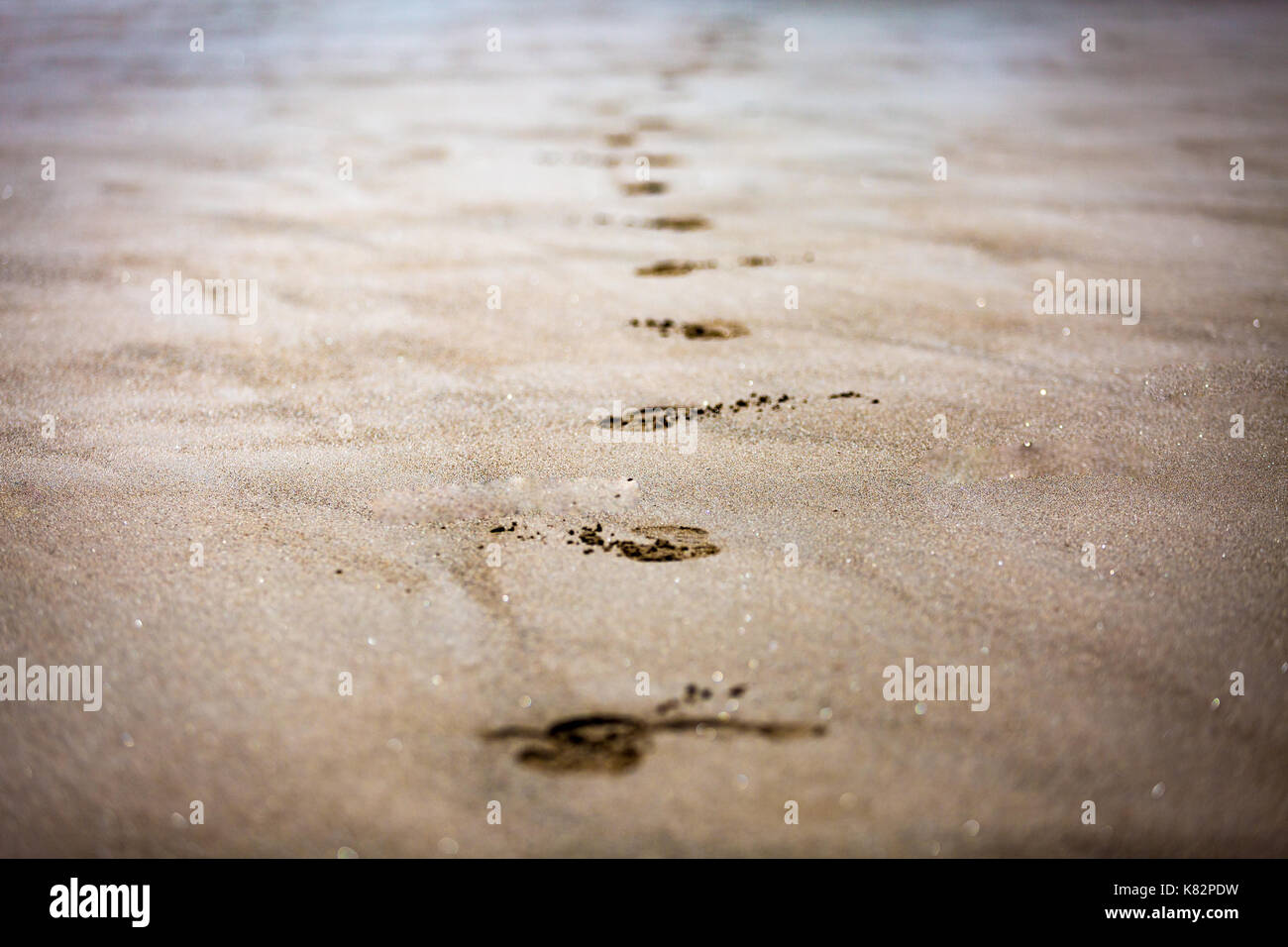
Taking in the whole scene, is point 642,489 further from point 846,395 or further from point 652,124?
point 652,124

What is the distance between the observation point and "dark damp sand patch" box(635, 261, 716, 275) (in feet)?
7.32

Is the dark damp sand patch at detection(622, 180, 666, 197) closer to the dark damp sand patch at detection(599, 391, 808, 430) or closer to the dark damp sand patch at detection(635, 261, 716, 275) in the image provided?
the dark damp sand patch at detection(635, 261, 716, 275)

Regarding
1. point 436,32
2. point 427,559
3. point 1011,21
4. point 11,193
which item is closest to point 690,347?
point 427,559

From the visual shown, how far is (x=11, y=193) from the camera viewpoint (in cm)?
267

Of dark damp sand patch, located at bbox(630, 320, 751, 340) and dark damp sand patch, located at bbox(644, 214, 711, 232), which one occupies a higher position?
dark damp sand patch, located at bbox(644, 214, 711, 232)

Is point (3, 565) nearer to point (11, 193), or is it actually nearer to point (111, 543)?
point (111, 543)

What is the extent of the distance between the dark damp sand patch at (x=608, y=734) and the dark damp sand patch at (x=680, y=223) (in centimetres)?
165

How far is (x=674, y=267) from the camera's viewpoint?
2.26 m

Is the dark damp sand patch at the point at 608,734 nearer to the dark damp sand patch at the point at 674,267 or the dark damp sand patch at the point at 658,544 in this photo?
the dark damp sand patch at the point at 658,544

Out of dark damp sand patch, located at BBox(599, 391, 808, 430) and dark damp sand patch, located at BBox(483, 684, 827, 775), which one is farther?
dark damp sand patch, located at BBox(599, 391, 808, 430)

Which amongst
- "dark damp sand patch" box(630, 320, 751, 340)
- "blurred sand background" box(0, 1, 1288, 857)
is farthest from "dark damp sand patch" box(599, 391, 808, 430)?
"dark damp sand patch" box(630, 320, 751, 340)

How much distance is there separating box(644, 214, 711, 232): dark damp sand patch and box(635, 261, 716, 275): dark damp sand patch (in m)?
0.23

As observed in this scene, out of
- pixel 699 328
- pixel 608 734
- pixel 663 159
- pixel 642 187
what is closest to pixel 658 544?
pixel 608 734

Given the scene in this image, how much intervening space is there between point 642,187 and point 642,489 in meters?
1.54
